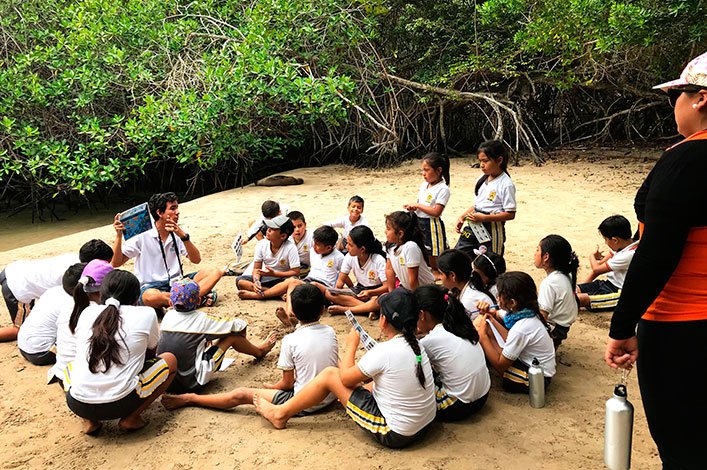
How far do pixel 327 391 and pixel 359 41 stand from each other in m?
8.11

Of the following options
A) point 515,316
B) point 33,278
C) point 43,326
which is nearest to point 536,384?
point 515,316

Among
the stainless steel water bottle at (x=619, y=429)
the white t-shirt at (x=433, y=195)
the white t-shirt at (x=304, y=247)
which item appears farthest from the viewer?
the white t-shirt at (x=304, y=247)

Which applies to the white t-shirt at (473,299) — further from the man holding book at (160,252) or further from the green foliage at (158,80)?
the green foliage at (158,80)

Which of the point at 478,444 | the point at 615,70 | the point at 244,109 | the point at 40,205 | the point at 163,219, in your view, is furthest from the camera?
the point at 40,205

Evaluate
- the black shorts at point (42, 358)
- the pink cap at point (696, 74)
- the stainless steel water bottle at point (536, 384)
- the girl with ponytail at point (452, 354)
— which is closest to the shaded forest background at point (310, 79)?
the black shorts at point (42, 358)

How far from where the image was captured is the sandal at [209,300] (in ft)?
15.8

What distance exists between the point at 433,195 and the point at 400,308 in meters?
2.07

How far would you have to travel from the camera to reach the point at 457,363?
114 inches

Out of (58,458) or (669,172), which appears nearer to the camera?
(669,172)

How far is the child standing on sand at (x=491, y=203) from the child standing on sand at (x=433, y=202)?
26 cm

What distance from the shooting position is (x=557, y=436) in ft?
9.11

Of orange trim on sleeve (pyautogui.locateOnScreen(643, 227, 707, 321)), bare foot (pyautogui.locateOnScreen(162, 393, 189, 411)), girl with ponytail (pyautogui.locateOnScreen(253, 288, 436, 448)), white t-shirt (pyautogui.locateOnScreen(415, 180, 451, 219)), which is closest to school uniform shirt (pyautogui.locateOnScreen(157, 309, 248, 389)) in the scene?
bare foot (pyautogui.locateOnScreen(162, 393, 189, 411))

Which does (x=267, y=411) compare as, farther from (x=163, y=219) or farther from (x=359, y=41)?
(x=359, y=41)

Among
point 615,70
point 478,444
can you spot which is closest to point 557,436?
point 478,444
